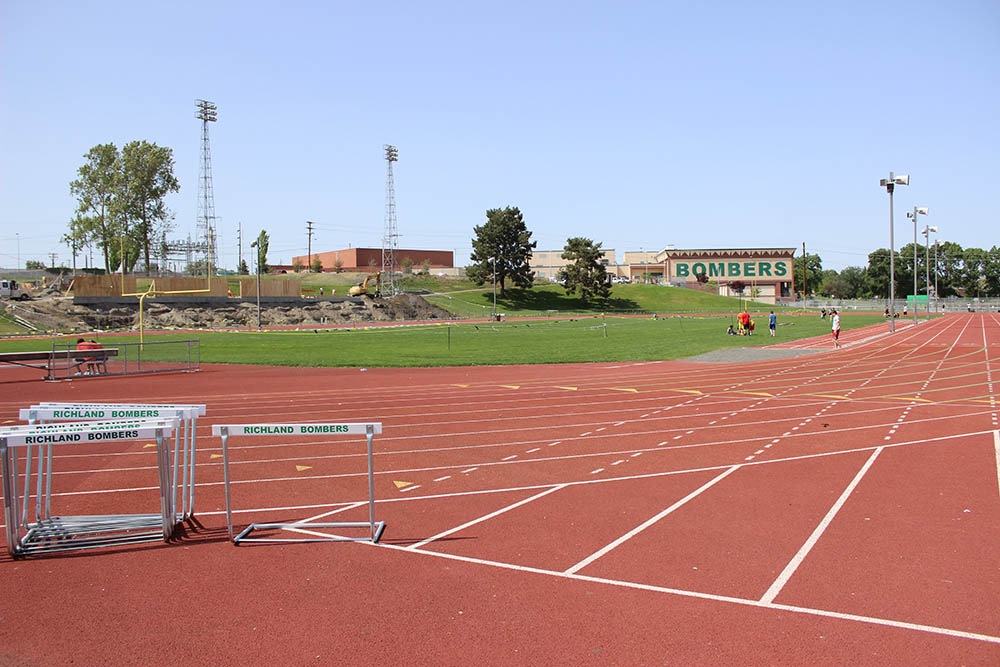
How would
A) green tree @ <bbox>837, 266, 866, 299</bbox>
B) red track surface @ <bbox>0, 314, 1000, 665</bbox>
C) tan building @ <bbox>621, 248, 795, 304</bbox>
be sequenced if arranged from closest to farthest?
red track surface @ <bbox>0, 314, 1000, 665</bbox>, tan building @ <bbox>621, 248, 795, 304</bbox>, green tree @ <bbox>837, 266, 866, 299</bbox>

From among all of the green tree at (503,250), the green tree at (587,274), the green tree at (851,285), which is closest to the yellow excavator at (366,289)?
the green tree at (503,250)

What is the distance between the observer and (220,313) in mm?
66000

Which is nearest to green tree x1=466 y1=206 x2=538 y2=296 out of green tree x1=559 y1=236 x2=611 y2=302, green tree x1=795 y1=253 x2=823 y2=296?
green tree x1=559 y1=236 x2=611 y2=302

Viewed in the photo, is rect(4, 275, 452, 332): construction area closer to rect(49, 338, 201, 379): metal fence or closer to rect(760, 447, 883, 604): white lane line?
rect(49, 338, 201, 379): metal fence

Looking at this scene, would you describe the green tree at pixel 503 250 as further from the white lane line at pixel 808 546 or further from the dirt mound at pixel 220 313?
the white lane line at pixel 808 546

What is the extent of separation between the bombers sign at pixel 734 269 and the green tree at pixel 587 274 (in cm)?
2719

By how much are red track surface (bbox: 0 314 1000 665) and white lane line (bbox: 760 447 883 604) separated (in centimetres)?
2

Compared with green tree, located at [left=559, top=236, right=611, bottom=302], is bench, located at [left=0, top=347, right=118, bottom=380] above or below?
below

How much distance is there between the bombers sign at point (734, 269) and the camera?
114875 mm

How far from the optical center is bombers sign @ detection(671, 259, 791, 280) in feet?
377

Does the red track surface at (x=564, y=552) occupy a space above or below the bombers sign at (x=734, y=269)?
below

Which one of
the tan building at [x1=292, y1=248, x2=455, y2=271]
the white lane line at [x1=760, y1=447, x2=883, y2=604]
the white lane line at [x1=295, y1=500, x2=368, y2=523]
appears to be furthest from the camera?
the tan building at [x1=292, y1=248, x2=455, y2=271]

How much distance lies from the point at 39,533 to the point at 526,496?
512 centimetres

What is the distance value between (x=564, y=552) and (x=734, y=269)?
118m
